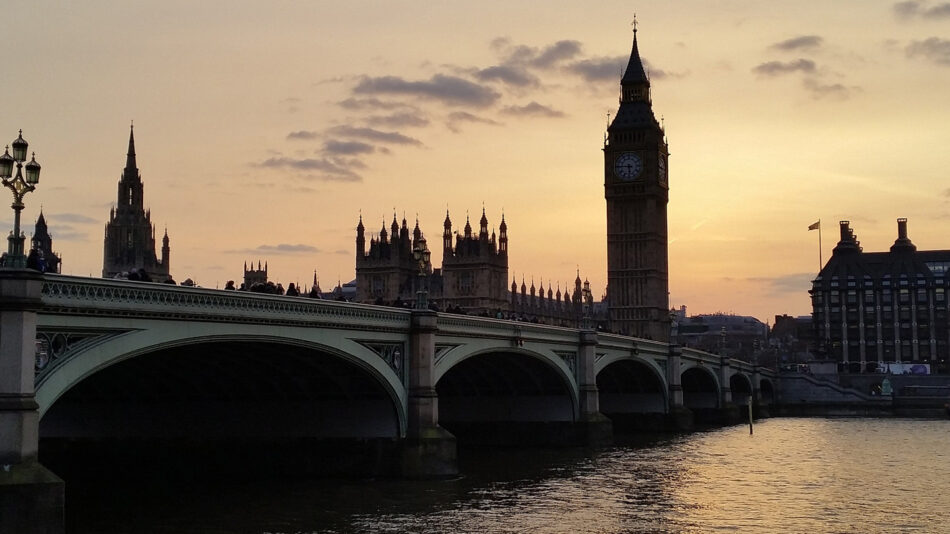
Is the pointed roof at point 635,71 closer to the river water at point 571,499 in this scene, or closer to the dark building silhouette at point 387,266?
the dark building silhouette at point 387,266

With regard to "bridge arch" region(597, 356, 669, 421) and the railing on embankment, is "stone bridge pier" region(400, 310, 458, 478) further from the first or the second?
the railing on embankment

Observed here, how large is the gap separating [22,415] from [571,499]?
2039cm

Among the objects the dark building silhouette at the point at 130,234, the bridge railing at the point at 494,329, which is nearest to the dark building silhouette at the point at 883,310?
the dark building silhouette at the point at 130,234

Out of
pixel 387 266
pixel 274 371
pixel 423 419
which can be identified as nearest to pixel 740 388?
pixel 387 266

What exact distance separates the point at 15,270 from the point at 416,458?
20.0 meters

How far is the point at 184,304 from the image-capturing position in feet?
100

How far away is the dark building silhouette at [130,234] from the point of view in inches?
6511

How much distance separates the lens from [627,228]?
152500 millimetres

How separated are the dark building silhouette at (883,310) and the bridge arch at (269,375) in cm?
12607

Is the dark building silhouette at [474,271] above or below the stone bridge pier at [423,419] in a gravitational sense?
above

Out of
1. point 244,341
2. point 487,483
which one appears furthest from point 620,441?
point 244,341

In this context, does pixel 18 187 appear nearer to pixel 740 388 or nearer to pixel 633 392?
pixel 633 392

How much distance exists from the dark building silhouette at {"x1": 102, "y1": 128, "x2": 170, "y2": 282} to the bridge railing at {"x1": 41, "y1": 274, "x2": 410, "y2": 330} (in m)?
131

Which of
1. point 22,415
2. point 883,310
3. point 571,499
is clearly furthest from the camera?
point 883,310
